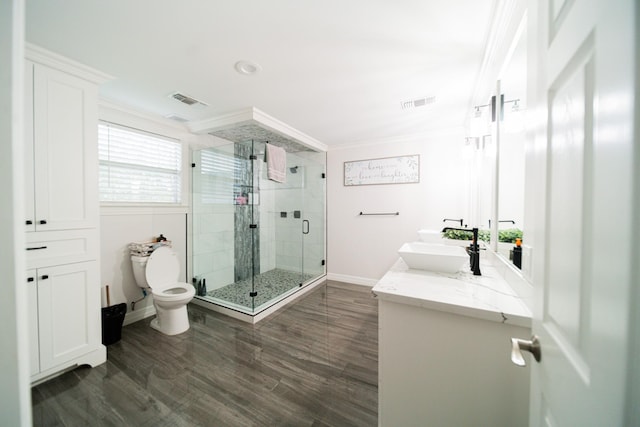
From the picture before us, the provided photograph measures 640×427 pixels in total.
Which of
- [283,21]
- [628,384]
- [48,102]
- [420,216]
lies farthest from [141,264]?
[420,216]

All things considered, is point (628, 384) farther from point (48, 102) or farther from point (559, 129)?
point (48, 102)

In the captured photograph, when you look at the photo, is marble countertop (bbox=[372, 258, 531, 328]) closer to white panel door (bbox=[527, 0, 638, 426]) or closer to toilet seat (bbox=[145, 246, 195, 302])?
white panel door (bbox=[527, 0, 638, 426])

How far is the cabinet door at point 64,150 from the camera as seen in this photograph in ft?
5.20

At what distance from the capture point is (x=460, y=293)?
1.10 meters

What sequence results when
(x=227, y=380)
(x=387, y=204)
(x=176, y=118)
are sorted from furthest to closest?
(x=387, y=204) < (x=176, y=118) < (x=227, y=380)

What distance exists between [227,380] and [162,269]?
152 cm

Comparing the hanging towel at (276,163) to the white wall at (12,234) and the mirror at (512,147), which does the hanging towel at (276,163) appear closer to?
the mirror at (512,147)

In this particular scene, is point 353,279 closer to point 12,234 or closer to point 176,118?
point 176,118

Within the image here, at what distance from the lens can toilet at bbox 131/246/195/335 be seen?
2232mm

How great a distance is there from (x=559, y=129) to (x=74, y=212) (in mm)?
2813

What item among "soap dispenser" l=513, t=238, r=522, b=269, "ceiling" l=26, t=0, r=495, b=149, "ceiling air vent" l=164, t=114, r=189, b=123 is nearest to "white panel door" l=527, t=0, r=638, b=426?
"soap dispenser" l=513, t=238, r=522, b=269

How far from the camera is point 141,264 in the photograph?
7.83 ft

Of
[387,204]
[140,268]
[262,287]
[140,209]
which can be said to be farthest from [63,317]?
[387,204]

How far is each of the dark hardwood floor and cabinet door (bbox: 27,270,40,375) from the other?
208mm
